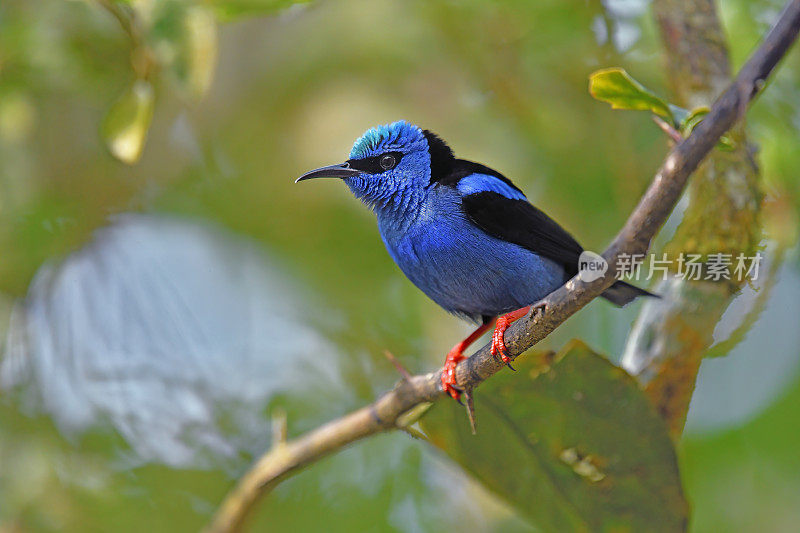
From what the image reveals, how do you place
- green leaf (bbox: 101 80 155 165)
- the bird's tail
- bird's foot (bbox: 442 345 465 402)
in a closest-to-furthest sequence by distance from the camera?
bird's foot (bbox: 442 345 465 402)
the bird's tail
green leaf (bbox: 101 80 155 165)

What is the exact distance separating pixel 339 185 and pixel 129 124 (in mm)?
1963

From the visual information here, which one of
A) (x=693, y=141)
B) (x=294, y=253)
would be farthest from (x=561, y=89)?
(x=693, y=141)

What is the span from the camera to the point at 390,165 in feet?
10.4

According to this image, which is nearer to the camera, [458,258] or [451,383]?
[451,383]

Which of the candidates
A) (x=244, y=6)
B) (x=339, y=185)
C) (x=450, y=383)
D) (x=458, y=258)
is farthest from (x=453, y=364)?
(x=339, y=185)

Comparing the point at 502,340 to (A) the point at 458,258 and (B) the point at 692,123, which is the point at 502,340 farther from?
(B) the point at 692,123

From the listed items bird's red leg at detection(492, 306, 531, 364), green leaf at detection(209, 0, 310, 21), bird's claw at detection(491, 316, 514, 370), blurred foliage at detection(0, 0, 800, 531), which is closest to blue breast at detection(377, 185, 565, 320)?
bird's red leg at detection(492, 306, 531, 364)

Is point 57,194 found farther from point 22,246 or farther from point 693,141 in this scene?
point 693,141

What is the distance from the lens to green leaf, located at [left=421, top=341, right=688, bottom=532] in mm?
2865

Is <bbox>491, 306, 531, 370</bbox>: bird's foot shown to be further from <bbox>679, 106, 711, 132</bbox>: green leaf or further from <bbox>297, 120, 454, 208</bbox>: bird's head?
<bbox>679, 106, 711, 132</bbox>: green leaf

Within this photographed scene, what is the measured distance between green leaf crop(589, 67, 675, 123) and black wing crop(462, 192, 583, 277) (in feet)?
2.54

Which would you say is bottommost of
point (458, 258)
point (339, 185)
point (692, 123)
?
point (692, 123)

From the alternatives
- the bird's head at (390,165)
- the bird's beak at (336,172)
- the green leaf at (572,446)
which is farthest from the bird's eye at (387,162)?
the green leaf at (572,446)

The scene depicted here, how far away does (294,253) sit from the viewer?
561 centimetres
